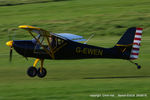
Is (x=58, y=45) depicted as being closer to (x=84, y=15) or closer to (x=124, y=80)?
(x=124, y=80)

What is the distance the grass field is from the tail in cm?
103

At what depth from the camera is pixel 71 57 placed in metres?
17.2

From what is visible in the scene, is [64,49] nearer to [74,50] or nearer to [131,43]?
[74,50]

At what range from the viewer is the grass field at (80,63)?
44.5 feet

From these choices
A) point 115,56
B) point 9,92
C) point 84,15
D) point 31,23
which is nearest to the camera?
point 9,92

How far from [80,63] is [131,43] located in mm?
4790

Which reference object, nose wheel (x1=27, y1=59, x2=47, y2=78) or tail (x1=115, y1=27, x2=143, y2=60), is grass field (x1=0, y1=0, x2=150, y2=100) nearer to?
nose wheel (x1=27, y1=59, x2=47, y2=78)

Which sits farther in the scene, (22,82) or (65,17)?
(65,17)

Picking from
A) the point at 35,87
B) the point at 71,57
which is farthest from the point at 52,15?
the point at 35,87

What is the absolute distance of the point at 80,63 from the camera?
2061cm

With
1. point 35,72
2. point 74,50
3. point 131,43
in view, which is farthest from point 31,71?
point 131,43

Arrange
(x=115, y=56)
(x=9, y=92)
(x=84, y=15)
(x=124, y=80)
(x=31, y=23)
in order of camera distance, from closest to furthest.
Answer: (x=9, y=92)
(x=124, y=80)
(x=115, y=56)
(x=31, y=23)
(x=84, y=15)

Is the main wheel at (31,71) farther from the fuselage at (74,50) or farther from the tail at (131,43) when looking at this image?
the tail at (131,43)

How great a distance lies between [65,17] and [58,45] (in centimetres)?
2135
